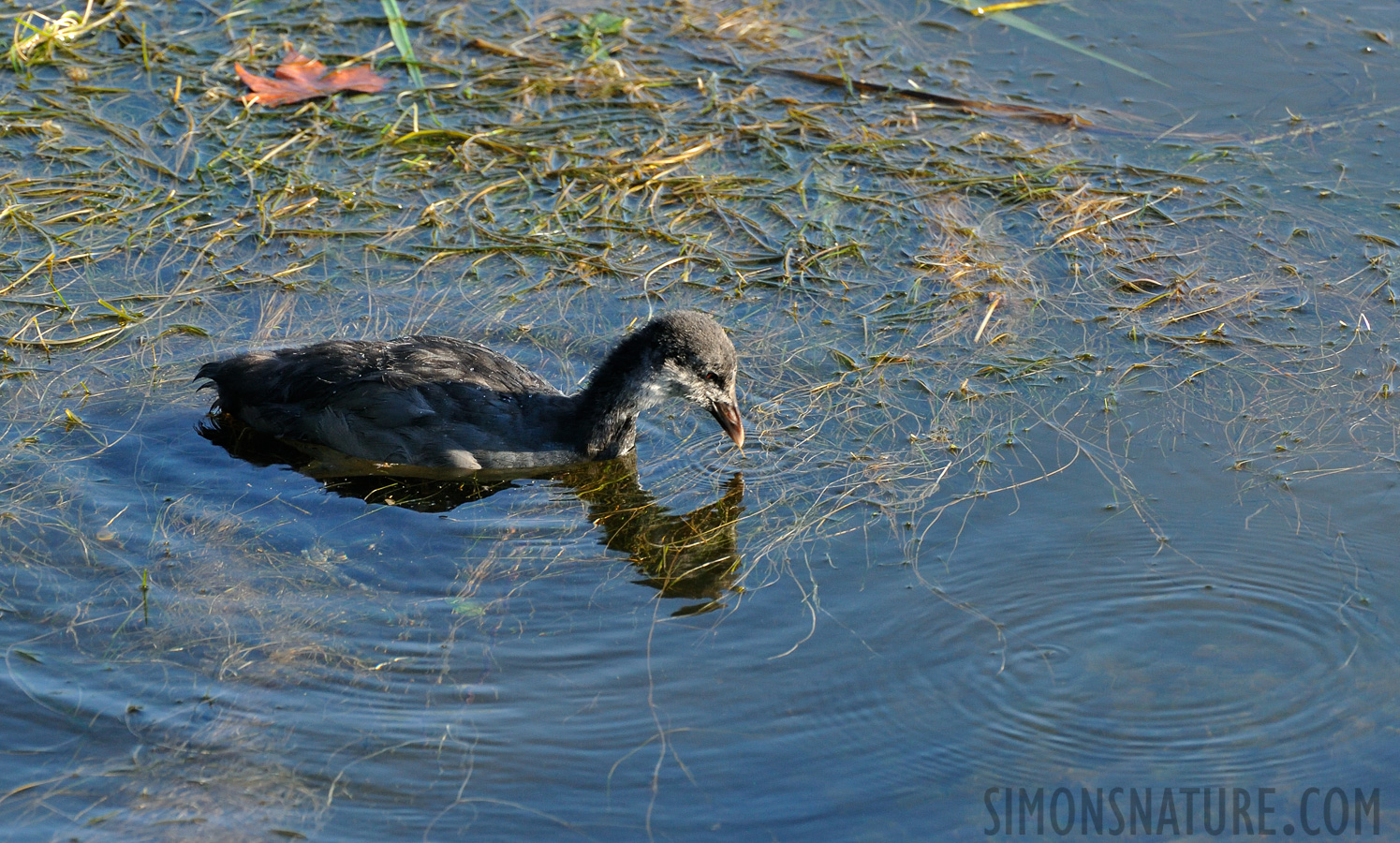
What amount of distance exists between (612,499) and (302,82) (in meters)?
4.32

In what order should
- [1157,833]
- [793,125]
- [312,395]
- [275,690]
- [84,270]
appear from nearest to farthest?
[1157,833], [275,690], [312,395], [84,270], [793,125]

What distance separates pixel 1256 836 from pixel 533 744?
2.42m

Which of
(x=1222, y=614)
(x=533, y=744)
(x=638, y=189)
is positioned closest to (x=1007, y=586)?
(x=1222, y=614)

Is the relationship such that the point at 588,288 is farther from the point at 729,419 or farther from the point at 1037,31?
the point at 1037,31

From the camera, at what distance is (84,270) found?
746cm

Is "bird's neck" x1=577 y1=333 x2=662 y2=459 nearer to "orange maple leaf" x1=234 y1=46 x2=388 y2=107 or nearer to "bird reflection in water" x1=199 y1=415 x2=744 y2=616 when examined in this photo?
"bird reflection in water" x1=199 y1=415 x2=744 y2=616

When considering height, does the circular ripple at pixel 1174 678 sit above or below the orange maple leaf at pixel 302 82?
below

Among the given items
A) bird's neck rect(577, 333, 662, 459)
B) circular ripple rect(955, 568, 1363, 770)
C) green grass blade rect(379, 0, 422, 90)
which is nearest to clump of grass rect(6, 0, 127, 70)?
green grass blade rect(379, 0, 422, 90)

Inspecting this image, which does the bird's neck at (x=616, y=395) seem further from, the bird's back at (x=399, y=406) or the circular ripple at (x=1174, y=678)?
the circular ripple at (x=1174, y=678)

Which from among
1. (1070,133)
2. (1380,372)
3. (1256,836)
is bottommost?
(1256,836)

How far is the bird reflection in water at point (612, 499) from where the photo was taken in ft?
18.9

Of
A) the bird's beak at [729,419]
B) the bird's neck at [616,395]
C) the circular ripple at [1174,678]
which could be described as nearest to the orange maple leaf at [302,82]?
the bird's neck at [616,395]

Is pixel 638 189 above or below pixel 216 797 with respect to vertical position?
above

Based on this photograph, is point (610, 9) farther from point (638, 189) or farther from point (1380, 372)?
point (1380, 372)
